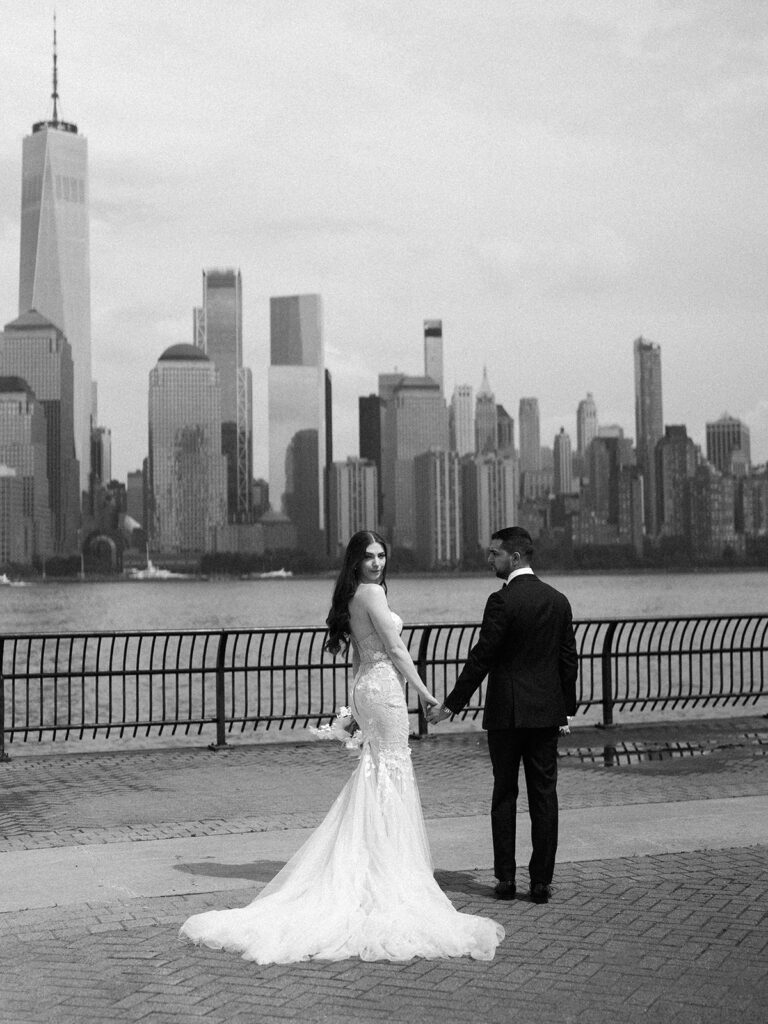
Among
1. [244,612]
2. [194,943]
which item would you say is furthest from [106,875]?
[244,612]

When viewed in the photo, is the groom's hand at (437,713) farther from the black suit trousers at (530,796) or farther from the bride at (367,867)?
the black suit trousers at (530,796)

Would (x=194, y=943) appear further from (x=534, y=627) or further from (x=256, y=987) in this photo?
(x=534, y=627)

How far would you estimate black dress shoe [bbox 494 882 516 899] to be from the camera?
7219 millimetres

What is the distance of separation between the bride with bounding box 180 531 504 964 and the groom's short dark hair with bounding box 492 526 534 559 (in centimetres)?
69

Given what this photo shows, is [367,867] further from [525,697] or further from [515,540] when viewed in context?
[515,540]

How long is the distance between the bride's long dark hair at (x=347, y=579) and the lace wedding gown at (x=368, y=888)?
6.2 inches

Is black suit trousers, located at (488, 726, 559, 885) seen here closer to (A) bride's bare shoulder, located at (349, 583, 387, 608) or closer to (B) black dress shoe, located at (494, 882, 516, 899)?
(B) black dress shoe, located at (494, 882, 516, 899)

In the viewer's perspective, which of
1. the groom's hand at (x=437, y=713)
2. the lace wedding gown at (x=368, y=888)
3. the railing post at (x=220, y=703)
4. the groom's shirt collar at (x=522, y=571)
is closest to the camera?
the lace wedding gown at (x=368, y=888)

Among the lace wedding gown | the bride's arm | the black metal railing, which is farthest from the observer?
the black metal railing

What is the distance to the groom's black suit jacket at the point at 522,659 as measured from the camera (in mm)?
7184

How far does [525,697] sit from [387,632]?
832 millimetres

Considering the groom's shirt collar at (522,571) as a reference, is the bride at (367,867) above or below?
below

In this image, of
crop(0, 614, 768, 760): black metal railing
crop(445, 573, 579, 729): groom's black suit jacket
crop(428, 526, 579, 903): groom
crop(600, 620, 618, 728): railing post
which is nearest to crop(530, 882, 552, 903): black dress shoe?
crop(428, 526, 579, 903): groom

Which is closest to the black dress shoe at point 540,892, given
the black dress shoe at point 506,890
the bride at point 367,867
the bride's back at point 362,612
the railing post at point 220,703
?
the black dress shoe at point 506,890
